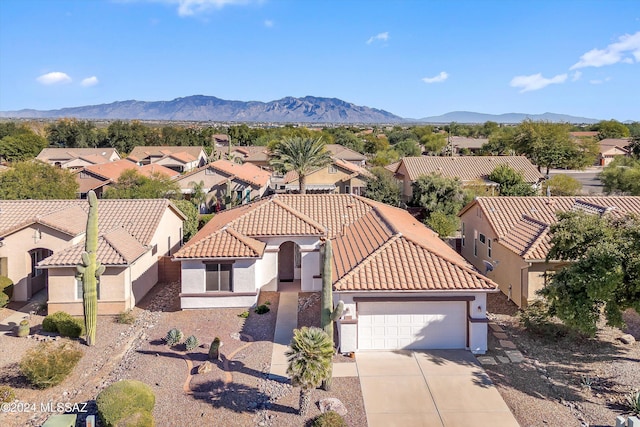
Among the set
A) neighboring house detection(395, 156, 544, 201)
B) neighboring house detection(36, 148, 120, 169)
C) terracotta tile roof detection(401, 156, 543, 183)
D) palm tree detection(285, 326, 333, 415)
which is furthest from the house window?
neighboring house detection(36, 148, 120, 169)

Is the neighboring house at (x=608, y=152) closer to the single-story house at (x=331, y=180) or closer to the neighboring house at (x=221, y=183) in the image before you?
the single-story house at (x=331, y=180)

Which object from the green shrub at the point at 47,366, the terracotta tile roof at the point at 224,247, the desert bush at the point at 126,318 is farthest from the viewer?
the terracotta tile roof at the point at 224,247

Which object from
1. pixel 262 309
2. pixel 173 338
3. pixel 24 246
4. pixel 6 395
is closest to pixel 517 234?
pixel 262 309

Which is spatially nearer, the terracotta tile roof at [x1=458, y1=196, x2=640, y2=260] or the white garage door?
the white garage door

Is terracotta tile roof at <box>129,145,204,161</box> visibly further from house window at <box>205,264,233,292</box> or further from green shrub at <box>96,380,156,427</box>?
green shrub at <box>96,380,156,427</box>

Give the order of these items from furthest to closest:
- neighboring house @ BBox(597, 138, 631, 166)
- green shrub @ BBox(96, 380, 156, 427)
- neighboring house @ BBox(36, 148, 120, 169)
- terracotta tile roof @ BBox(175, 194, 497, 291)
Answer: neighboring house @ BBox(597, 138, 631, 166) → neighboring house @ BBox(36, 148, 120, 169) → terracotta tile roof @ BBox(175, 194, 497, 291) → green shrub @ BBox(96, 380, 156, 427)

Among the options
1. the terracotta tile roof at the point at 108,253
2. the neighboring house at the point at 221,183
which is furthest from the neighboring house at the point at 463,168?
Answer: the terracotta tile roof at the point at 108,253

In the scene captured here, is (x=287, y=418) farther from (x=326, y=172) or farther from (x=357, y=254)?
(x=326, y=172)

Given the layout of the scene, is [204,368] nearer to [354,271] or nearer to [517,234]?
[354,271]
